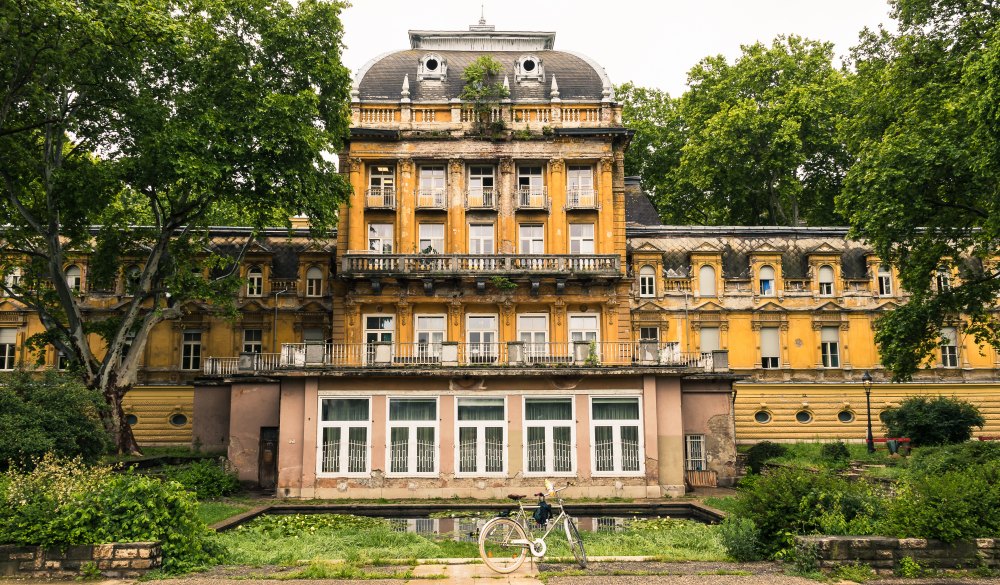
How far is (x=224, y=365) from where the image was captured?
122 ft

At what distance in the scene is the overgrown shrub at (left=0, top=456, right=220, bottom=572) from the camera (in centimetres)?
1364

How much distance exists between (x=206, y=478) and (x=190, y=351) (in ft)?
57.3

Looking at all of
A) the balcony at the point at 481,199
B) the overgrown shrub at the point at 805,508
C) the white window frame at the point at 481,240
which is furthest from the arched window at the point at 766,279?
the overgrown shrub at the point at 805,508

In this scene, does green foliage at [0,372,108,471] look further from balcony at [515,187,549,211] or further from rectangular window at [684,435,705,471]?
rectangular window at [684,435,705,471]

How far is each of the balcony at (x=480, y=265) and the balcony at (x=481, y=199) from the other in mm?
2924

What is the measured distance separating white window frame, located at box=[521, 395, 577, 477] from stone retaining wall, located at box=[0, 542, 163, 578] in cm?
1507

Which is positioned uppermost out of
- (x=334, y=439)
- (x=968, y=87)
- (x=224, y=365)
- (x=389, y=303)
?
(x=968, y=87)

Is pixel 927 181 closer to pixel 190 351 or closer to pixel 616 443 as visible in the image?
pixel 616 443

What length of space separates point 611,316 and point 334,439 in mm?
15205

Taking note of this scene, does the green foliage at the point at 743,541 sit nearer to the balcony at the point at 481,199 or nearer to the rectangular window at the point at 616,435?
the rectangular window at the point at 616,435

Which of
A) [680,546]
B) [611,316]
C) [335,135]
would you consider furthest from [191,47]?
[680,546]

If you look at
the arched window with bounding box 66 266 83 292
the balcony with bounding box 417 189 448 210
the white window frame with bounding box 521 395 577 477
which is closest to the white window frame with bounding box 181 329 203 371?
the arched window with bounding box 66 266 83 292

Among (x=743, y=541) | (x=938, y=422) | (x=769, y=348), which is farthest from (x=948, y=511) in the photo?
(x=769, y=348)

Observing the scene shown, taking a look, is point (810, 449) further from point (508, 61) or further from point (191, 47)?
point (191, 47)
